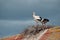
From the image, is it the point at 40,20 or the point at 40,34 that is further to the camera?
the point at 40,34

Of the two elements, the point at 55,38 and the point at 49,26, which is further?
the point at 49,26

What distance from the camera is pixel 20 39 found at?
1938 inches

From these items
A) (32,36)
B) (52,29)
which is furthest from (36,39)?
(52,29)

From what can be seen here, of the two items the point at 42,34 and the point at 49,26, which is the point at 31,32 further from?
the point at 49,26

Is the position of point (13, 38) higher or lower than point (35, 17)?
lower

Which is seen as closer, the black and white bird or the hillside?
the black and white bird

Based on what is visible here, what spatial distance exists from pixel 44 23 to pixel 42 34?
6.04 feet

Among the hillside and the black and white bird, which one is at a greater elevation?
the black and white bird

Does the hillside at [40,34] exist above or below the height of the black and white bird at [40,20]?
below

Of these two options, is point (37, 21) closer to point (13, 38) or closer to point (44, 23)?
point (44, 23)

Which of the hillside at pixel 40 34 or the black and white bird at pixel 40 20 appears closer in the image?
the black and white bird at pixel 40 20

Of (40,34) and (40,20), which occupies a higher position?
(40,20)

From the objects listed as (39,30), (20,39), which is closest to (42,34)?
(39,30)

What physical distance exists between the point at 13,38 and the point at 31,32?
464 cm
